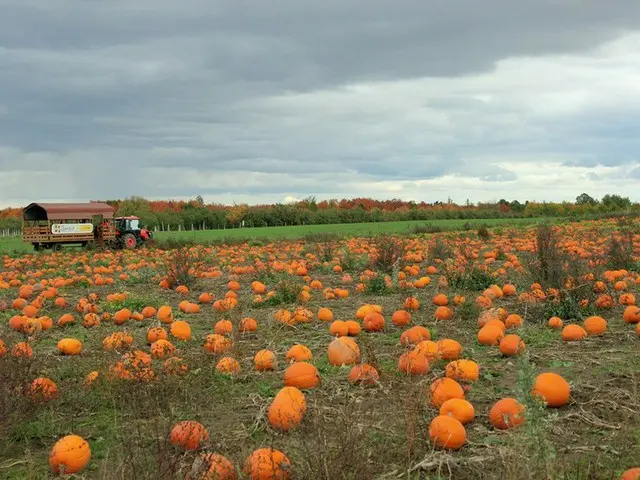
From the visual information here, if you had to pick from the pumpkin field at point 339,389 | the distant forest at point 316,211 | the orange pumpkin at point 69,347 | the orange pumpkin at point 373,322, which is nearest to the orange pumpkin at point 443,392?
the pumpkin field at point 339,389

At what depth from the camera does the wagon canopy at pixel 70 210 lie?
31.7m

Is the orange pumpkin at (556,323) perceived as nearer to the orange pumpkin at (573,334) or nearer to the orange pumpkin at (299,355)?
the orange pumpkin at (573,334)

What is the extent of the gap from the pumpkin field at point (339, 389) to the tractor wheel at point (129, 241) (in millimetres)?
20339

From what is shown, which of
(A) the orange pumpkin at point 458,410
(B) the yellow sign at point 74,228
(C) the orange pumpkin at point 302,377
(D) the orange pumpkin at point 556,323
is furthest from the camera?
(B) the yellow sign at point 74,228

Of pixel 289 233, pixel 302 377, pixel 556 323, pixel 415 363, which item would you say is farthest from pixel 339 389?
pixel 289 233

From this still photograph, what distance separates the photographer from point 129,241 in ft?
99.3

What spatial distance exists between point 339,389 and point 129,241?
1053 inches

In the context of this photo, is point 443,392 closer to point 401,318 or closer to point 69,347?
point 401,318

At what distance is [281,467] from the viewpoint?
3.34 m

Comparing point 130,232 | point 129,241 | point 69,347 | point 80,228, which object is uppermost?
point 80,228

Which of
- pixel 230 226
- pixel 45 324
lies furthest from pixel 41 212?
pixel 45 324

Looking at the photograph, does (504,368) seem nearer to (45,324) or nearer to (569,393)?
(569,393)

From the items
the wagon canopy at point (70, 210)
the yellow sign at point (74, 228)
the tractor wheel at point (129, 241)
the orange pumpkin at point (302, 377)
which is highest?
the wagon canopy at point (70, 210)

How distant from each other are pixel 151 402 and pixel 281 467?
1665 millimetres
